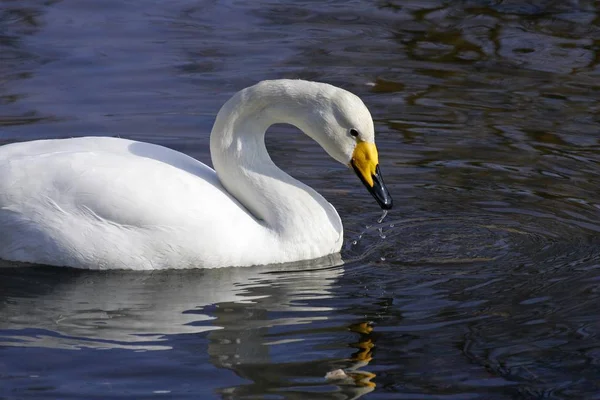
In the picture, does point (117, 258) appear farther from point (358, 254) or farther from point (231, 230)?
point (358, 254)

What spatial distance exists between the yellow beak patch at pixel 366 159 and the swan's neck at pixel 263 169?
1.09 feet

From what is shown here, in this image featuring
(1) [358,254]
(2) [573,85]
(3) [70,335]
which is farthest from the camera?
(2) [573,85]

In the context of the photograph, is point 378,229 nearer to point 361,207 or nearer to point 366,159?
point 361,207

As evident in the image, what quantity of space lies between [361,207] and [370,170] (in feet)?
3.70

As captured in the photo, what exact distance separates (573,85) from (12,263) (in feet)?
18.3

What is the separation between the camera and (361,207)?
8.59 meters

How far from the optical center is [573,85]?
36.9 feet

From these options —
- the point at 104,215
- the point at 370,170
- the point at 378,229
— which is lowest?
the point at 378,229

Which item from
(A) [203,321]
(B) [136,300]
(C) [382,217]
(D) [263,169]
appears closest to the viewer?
(A) [203,321]

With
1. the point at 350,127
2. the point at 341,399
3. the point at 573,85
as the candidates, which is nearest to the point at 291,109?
the point at 350,127

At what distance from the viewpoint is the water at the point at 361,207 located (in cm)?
610

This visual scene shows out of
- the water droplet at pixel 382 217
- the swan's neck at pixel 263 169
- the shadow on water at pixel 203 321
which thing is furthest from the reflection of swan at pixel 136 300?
the water droplet at pixel 382 217

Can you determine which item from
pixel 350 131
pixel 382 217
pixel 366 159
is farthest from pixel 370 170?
pixel 382 217

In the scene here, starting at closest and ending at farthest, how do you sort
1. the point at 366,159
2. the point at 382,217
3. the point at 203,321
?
1. the point at 203,321
2. the point at 366,159
3. the point at 382,217
